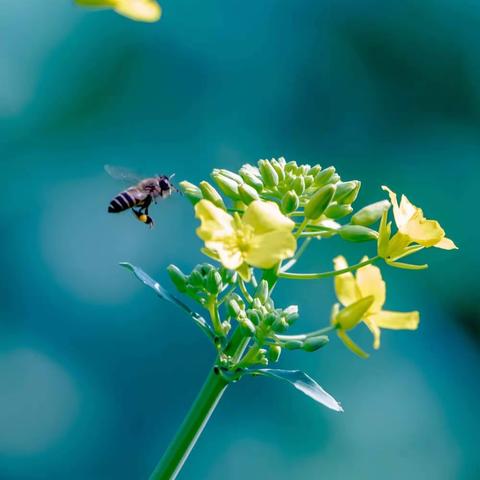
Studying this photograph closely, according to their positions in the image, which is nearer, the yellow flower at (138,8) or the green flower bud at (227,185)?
the yellow flower at (138,8)

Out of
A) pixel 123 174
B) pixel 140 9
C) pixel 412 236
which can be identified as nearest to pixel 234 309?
pixel 412 236

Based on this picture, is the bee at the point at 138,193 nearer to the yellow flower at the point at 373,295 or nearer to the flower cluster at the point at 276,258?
the flower cluster at the point at 276,258

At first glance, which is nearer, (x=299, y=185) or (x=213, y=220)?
(x=213, y=220)

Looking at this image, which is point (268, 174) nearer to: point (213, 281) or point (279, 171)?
point (279, 171)

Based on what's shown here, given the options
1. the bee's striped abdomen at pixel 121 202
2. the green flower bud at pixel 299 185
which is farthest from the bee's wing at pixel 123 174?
the green flower bud at pixel 299 185

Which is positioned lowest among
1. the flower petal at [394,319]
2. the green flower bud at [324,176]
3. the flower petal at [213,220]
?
the flower petal at [213,220]

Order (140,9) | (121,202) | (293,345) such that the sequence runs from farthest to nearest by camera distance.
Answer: (121,202)
(293,345)
(140,9)
